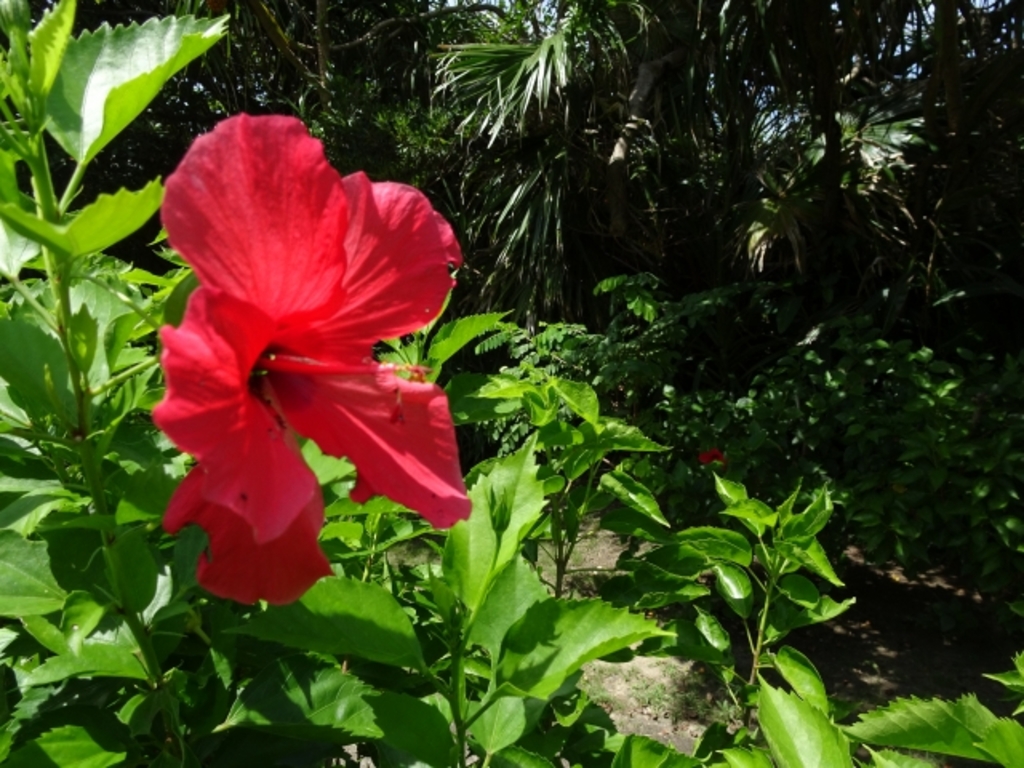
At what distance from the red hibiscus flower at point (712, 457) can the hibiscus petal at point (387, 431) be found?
8.59 feet

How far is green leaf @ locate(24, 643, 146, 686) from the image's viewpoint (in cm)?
51

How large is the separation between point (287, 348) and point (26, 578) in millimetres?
296

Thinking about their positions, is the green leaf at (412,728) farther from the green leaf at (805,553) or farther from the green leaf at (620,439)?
the green leaf at (805,553)

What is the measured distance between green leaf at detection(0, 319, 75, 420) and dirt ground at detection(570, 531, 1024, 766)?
2049mm

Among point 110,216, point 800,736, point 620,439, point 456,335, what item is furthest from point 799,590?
point 110,216

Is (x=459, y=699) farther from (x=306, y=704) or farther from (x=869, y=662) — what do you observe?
(x=869, y=662)

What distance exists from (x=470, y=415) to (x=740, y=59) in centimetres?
353

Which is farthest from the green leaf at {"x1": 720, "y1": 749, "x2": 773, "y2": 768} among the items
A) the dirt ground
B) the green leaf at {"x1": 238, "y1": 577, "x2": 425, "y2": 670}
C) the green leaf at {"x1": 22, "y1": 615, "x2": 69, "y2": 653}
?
the dirt ground

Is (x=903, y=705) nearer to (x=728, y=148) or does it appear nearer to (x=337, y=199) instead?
(x=337, y=199)

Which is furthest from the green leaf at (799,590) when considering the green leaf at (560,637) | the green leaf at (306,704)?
the green leaf at (306,704)

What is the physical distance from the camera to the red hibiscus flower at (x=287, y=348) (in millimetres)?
344

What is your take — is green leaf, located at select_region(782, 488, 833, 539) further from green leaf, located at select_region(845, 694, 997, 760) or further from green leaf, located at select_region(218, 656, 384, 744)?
green leaf, located at select_region(218, 656, 384, 744)

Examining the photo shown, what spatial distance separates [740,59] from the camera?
12.2 ft

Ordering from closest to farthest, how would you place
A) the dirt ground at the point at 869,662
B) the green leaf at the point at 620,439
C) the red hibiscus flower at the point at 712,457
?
the green leaf at the point at 620,439 → the dirt ground at the point at 869,662 → the red hibiscus flower at the point at 712,457
